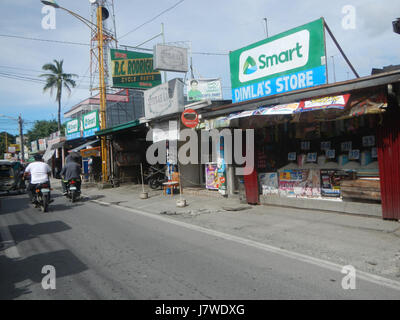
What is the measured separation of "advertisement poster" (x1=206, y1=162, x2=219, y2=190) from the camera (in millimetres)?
12602

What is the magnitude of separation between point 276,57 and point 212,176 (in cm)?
530

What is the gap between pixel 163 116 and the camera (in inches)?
552

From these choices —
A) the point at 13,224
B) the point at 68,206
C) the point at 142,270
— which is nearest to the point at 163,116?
the point at 68,206

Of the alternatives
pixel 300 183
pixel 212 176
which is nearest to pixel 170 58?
pixel 212 176

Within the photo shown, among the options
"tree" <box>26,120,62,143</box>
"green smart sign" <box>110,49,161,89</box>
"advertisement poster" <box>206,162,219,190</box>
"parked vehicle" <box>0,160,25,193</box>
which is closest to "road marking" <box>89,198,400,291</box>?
"advertisement poster" <box>206,162,219,190</box>

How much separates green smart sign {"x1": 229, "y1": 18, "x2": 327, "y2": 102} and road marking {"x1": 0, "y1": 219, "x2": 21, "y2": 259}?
7.57 meters

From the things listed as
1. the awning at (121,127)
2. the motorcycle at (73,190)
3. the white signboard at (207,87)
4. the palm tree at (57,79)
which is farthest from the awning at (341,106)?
the palm tree at (57,79)

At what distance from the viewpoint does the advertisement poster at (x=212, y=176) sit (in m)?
12.6
